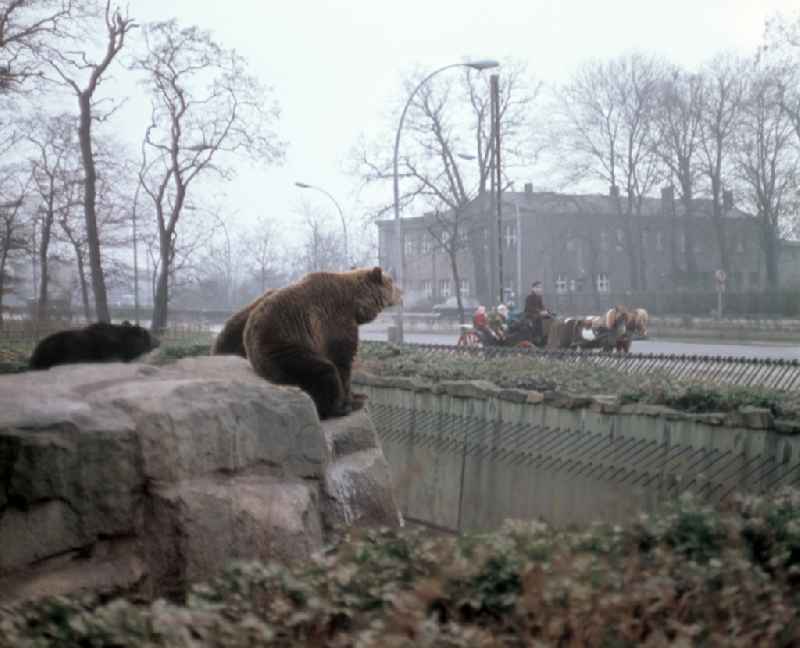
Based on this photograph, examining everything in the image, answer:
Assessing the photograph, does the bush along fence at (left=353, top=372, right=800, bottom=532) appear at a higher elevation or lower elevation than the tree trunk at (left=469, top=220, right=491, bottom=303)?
lower

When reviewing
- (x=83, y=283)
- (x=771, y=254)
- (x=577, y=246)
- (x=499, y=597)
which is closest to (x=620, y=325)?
(x=83, y=283)

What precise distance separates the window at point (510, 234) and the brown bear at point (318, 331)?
1504 inches

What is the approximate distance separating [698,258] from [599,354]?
31.9 metres

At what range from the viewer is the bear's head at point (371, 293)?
9664 millimetres

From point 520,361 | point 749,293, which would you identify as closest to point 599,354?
point 520,361

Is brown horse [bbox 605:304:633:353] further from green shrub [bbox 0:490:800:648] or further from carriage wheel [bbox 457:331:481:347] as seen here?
green shrub [bbox 0:490:800:648]

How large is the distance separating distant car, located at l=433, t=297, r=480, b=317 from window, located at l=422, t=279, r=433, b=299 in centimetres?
67

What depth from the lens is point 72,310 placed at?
21297 mm

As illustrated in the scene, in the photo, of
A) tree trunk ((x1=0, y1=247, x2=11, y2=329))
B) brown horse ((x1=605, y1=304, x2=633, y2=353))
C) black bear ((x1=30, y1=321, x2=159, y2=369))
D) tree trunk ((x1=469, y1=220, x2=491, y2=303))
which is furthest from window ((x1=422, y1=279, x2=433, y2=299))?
black bear ((x1=30, y1=321, x2=159, y2=369))

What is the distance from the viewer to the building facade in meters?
44.4

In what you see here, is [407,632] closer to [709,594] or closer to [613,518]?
[709,594]

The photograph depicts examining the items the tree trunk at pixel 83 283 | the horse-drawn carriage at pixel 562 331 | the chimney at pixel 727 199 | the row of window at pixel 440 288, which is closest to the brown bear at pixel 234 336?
the tree trunk at pixel 83 283

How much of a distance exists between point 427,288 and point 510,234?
526 centimetres

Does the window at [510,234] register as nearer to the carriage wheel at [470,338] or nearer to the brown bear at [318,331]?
the carriage wheel at [470,338]
